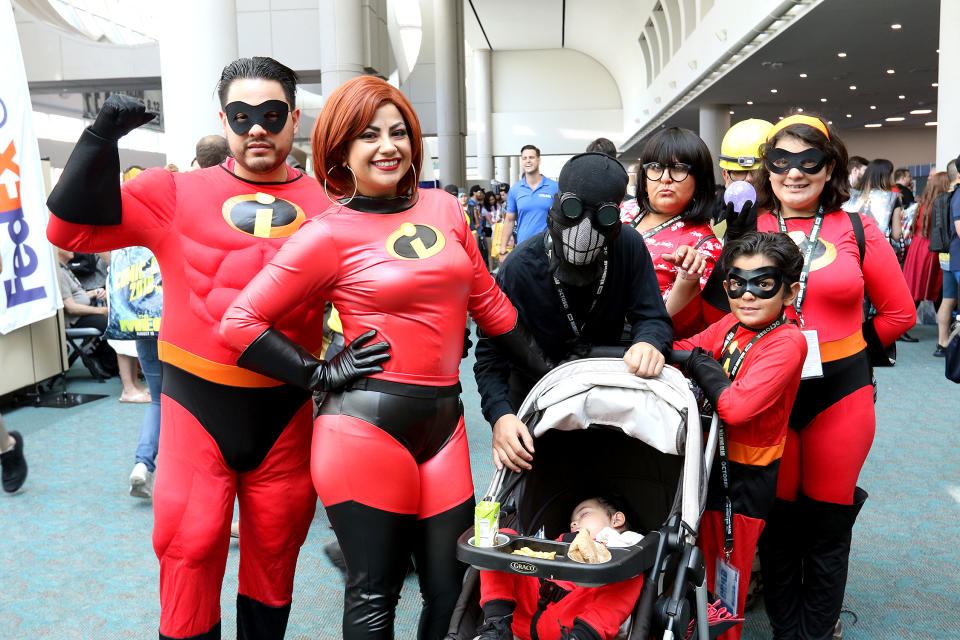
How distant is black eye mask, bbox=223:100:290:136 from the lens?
2193 millimetres

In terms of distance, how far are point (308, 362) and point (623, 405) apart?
0.92 meters

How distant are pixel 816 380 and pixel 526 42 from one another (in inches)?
1470

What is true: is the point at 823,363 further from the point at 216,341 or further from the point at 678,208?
the point at 216,341

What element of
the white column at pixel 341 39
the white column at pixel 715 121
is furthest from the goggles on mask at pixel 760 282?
the white column at pixel 715 121

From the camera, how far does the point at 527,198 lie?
8539 millimetres

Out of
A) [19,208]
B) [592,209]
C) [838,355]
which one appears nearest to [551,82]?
[19,208]

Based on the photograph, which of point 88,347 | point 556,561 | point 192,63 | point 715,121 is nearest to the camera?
point 556,561

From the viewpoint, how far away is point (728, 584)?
2.51 metres

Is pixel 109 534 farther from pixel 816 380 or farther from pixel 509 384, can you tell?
pixel 816 380

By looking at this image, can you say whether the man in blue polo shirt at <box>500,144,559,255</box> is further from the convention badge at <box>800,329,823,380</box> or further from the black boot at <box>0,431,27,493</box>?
the convention badge at <box>800,329,823,380</box>

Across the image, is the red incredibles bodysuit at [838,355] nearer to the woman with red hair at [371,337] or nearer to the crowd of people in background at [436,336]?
the crowd of people in background at [436,336]

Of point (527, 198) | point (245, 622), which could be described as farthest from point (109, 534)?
point (527, 198)

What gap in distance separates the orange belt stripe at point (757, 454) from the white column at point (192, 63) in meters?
5.39

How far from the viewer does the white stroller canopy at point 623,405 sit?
7.43ft
